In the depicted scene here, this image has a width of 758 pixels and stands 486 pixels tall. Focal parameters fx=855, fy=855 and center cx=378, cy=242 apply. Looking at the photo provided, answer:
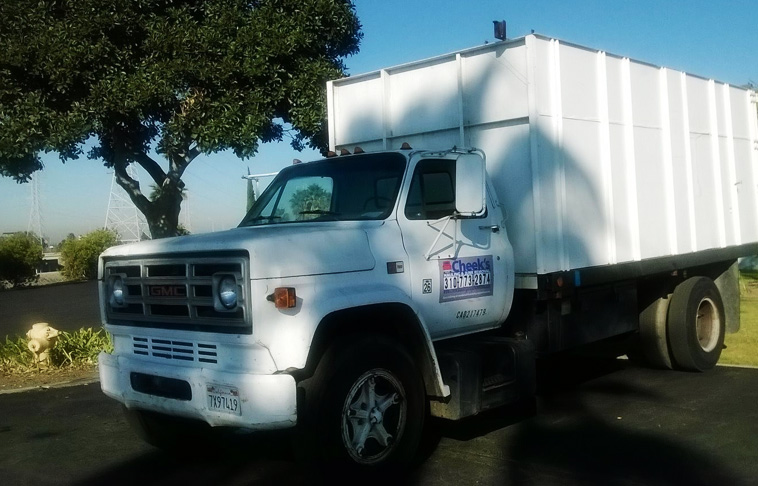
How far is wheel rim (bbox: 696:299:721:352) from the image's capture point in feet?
32.5

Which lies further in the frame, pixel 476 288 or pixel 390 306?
pixel 476 288

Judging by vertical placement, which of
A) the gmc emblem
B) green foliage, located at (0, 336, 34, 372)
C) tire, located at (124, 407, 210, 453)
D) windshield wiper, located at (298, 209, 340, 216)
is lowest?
tire, located at (124, 407, 210, 453)

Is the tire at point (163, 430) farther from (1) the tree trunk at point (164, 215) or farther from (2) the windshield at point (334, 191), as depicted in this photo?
(1) the tree trunk at point (164, 215)

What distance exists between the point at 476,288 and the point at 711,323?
4616 mm

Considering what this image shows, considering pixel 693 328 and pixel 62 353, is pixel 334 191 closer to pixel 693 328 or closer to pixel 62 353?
pixel 693 328

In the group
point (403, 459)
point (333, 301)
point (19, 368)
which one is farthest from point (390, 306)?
point (19, 368)

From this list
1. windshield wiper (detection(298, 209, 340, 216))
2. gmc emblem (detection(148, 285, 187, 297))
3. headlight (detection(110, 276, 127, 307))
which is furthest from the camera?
windshield wiper (detection(298, 209, 340, 216))

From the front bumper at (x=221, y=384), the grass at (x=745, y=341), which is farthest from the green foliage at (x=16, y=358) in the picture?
the grass at (x=745, y=341)

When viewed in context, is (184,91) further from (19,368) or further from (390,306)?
(390,306)

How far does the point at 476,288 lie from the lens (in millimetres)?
6695

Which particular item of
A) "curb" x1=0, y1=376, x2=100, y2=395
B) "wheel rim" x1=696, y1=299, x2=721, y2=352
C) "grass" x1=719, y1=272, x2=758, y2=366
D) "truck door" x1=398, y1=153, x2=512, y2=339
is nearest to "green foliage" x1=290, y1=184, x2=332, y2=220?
"truck door" x1=398, y1=153, x2=512, y2=339

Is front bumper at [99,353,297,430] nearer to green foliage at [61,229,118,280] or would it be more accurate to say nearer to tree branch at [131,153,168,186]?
tree branch at [131,153,168,186]

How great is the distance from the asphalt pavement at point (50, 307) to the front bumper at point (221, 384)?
10257mm

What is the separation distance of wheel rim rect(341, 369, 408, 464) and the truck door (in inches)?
26.5
